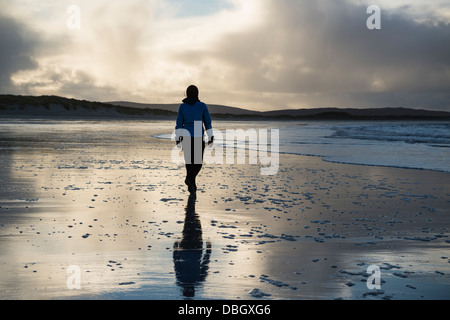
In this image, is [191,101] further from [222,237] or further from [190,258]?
[190,258]

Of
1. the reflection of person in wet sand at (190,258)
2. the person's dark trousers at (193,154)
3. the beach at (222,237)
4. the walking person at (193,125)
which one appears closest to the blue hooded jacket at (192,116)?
the walking person at (193,125)

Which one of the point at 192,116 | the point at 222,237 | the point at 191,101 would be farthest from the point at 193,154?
the point at 222,237

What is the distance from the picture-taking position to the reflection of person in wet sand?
516 centimetres

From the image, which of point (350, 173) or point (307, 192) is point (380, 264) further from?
point (350, 173)

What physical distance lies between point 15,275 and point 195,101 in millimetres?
6985

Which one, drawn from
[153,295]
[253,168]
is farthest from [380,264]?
[253,168]

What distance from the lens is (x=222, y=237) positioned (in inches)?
282

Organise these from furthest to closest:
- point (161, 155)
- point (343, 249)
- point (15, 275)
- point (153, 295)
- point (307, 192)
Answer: point (161, 155) → point (307, 192) → point (343, 249) → point (15, 275) → point (153, 295)

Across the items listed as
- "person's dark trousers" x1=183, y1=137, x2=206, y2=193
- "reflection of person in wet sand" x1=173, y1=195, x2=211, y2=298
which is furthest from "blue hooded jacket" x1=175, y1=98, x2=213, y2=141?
"reflection of person in wet sand" x1=173, y1=195, x2=211, y2=298

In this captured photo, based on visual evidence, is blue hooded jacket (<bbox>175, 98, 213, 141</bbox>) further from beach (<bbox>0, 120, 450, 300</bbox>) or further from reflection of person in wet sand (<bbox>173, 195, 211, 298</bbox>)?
reflection of person in wet sand (<bbox>173, 195, 211, 298</bbox>)

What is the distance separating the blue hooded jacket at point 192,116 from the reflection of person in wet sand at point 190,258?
150 inches

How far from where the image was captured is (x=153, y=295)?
4754 mm

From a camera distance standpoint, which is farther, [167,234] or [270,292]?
[167,234]

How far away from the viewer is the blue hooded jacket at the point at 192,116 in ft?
38.0
